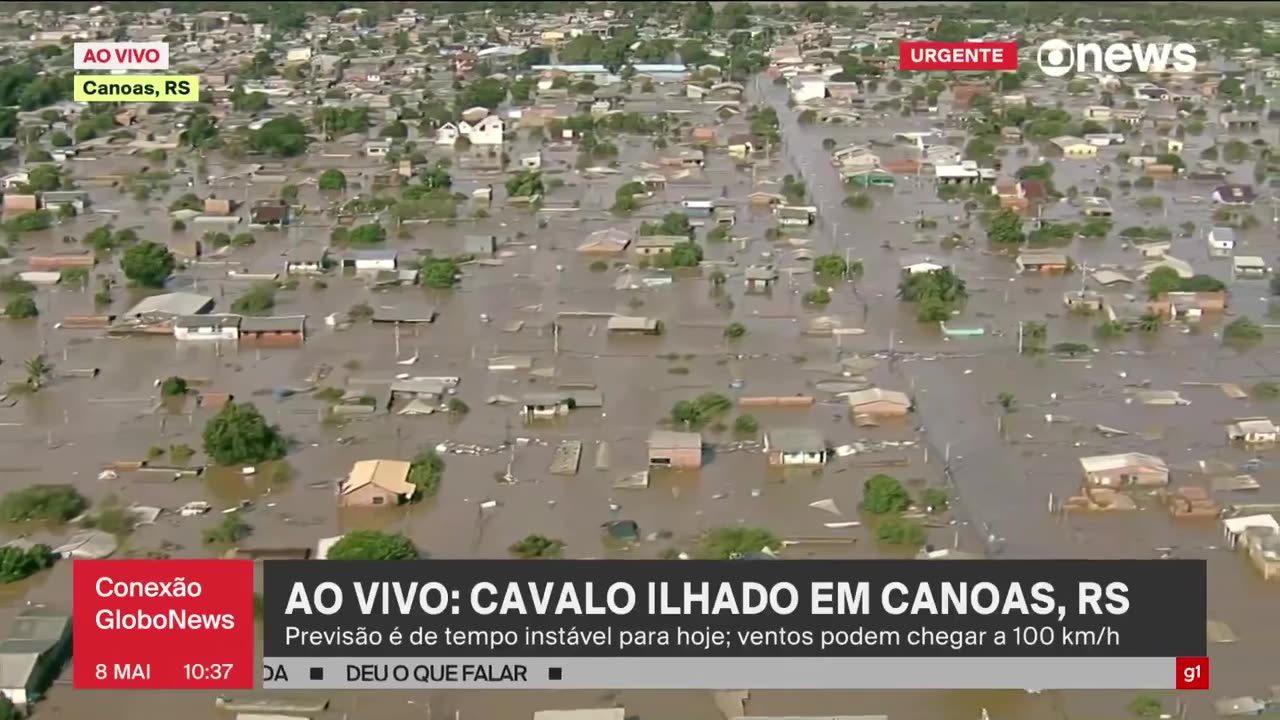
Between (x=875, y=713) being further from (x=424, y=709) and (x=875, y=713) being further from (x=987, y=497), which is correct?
(x=987, y=497)

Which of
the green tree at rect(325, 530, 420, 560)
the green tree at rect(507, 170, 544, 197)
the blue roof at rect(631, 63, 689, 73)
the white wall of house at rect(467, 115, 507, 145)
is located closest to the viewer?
the green tree at rect(325, 530, 420, 560)

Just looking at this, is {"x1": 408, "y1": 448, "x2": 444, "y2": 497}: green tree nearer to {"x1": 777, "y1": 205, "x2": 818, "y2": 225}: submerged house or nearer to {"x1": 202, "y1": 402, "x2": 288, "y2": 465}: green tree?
{"x1": 202, "y1": 402, "x2": 288, "y2": 465}: green tree

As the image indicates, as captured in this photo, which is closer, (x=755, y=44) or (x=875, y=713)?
(x=875, y=713)

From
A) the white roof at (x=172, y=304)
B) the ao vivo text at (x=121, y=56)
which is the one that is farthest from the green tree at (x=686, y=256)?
the ao vivo text at (x=121, y=56)

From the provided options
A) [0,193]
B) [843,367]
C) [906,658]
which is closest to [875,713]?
[906,658]

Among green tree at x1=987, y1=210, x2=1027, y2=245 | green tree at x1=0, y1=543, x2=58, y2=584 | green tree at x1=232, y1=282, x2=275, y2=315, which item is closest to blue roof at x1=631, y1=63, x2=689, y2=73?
green tree at x1=987, y1=210, x2=1027, y2=245
